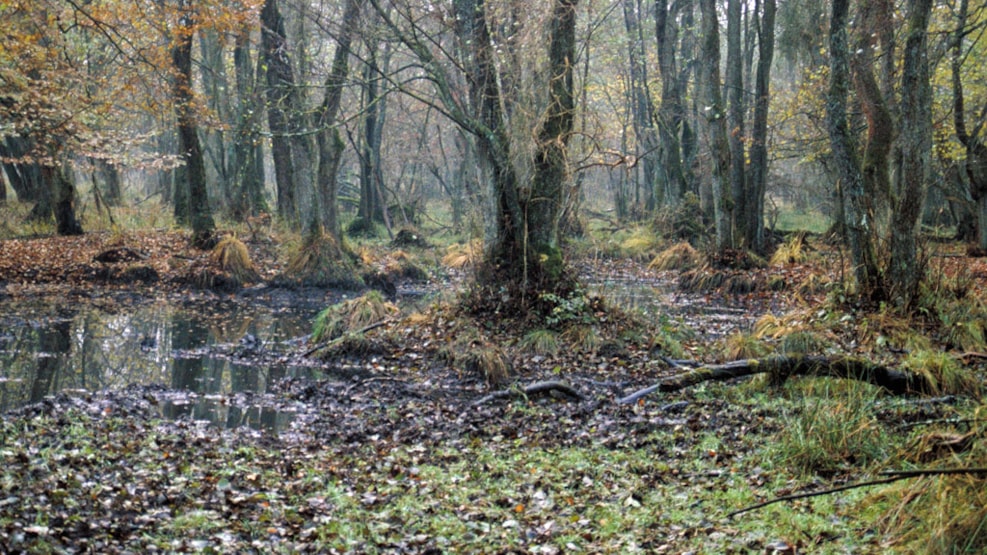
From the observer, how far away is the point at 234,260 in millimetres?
19031

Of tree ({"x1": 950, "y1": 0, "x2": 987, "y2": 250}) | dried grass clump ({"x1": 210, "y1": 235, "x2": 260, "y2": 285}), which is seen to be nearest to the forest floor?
dried grass clump ({"x1": 210, "y1": 235, "x2": 260, "y2": 285})

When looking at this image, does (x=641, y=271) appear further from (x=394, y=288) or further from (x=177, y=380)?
(x=177, y=380)

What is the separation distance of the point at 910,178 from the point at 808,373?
13.4 ft

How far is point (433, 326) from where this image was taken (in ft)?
39.5

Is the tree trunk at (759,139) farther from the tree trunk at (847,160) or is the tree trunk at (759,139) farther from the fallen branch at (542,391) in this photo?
the fallen branch at (542,391)

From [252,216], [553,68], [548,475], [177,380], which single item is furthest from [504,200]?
[252,216]

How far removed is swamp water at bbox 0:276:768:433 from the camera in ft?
30.1

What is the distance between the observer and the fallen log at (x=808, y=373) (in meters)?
7.48

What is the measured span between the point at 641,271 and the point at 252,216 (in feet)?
42.3

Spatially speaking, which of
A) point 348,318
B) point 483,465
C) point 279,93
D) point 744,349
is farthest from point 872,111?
point 279,93

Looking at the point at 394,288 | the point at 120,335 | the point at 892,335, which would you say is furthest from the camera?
the point at 394,288

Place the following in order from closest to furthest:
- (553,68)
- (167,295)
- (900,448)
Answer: (900,448) < (553,68) < (167,295)

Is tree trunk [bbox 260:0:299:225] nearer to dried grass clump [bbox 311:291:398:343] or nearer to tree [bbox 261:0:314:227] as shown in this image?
tree [bbox 261:0:314:227]

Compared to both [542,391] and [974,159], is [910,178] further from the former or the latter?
[974,159]
